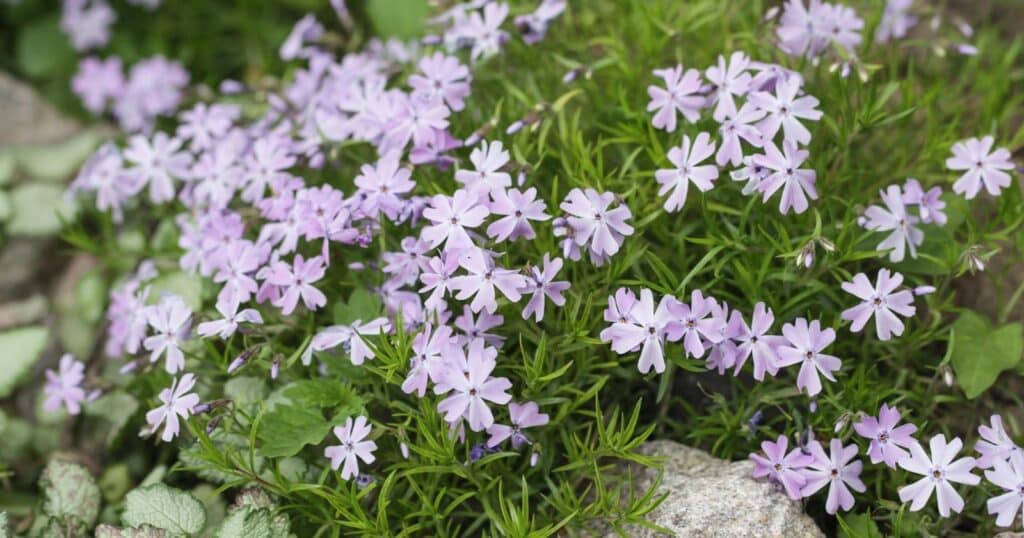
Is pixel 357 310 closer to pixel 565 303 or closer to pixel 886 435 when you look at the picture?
pixel 565 303

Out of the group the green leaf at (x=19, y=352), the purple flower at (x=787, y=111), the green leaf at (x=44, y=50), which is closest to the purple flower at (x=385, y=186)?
the purple flower at (x=787, y=111)

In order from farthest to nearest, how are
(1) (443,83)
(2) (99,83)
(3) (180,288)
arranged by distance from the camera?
(2) (99,83) < (3) (180,288) < (1) (443,83)

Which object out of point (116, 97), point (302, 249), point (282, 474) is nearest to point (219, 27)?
point (116, 97)

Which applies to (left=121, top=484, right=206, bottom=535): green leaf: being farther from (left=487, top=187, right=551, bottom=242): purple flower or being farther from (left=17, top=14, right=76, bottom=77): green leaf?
(left=17, top=14, right=76, bottom=77): green leaf

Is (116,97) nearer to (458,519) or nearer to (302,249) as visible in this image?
(302,249)

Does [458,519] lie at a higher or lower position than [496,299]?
lower

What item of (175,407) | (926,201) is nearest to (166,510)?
(175,407)
